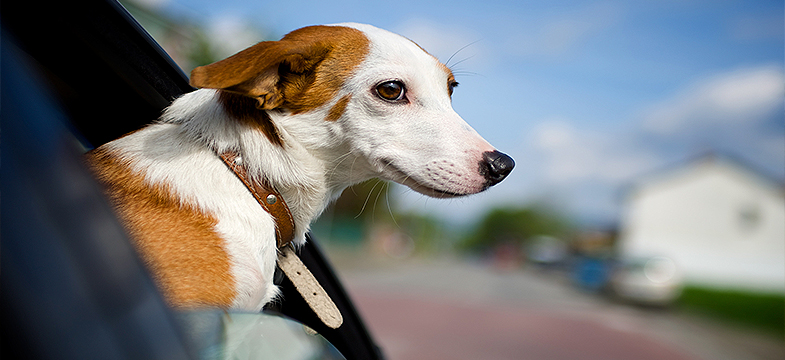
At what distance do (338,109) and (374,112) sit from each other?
136 millimetres

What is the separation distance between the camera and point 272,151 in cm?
162

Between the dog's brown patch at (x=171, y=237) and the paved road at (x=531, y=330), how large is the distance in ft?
25.6

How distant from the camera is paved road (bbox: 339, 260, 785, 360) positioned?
1080 cm

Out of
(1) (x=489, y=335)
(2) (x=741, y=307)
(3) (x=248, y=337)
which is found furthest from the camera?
(2) (x=741, y=307)

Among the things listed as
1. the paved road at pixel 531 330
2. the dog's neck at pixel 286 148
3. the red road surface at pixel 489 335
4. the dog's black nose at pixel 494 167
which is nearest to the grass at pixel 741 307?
the paved road at pixel 531 330

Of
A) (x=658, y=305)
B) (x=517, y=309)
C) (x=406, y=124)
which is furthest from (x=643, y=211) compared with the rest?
(x=406, y=124)

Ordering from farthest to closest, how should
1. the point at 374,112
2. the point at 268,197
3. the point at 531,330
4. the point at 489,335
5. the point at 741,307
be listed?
the point at 741,307, the point at 531,330, the point at 489,335, the point at 374,112, the point at 268,197

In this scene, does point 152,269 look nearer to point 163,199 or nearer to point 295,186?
point 163,199

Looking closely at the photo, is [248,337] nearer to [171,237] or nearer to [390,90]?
[171,237]

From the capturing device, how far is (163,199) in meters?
1.38

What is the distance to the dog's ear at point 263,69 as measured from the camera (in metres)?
1.35

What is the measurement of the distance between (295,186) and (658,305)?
75.0ft

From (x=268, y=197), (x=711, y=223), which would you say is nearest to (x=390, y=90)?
(x=268, y=197)

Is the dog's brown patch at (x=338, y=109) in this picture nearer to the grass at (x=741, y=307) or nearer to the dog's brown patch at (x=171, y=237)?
the dog's brown patch at (x=171, y=237)
